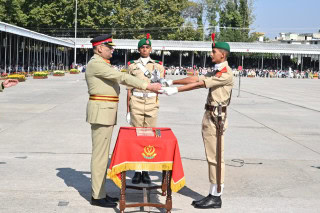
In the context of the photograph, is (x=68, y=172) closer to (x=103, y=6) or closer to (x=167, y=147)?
(x=167, y=147)

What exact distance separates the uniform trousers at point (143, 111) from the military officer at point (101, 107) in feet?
4.46

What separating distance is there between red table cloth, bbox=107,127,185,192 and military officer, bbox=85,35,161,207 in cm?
46

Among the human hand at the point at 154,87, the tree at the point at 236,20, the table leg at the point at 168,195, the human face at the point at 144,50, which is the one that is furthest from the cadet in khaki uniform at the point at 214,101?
the tree at the point at 236,20

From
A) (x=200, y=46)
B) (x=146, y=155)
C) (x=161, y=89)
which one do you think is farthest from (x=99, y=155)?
(x=200, y=46)

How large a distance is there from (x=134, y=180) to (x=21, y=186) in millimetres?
1578

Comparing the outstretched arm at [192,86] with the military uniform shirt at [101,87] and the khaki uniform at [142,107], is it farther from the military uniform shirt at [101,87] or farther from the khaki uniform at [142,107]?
the khaki uniform at [142,107]

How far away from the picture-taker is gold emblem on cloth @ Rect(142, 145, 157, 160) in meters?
5.43

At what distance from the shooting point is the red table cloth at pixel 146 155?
17.7 feet

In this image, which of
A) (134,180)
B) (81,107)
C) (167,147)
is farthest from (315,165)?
(81,107)

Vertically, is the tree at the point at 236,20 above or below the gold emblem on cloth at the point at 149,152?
above

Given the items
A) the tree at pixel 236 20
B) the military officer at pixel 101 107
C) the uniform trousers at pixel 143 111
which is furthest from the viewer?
the tree at pixel 236 20

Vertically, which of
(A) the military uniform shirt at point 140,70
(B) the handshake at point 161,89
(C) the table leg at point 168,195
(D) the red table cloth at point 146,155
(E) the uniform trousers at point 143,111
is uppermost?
(A) the military uniform shirt at point 140,70

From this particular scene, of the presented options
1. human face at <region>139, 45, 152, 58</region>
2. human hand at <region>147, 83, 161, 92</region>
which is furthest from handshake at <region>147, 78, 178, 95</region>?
human face at <region>139, 45, 152, 58</region>

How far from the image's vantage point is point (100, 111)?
5.79 m
